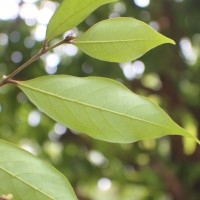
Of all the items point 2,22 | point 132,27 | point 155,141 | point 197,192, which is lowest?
point 197,192

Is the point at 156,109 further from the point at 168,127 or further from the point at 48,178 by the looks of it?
the point at 48,178

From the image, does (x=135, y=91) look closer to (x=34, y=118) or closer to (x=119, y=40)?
(x=34, y=118)

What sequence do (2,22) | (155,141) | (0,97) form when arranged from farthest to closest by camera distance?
(155,141)
(2,22)
(0,97)

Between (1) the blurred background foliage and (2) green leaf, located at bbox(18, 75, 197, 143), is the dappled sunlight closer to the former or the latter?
(1) the blurred background foliage

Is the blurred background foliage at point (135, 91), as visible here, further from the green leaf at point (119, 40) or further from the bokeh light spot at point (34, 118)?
the green leaf at point (119, 40)

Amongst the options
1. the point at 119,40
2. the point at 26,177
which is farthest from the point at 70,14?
the point at 26,177

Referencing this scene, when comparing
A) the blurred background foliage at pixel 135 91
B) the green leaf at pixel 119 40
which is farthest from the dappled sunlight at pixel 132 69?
the green leaf at pixel 119 40

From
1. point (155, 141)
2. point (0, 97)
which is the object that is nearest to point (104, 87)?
point (0, 97)
